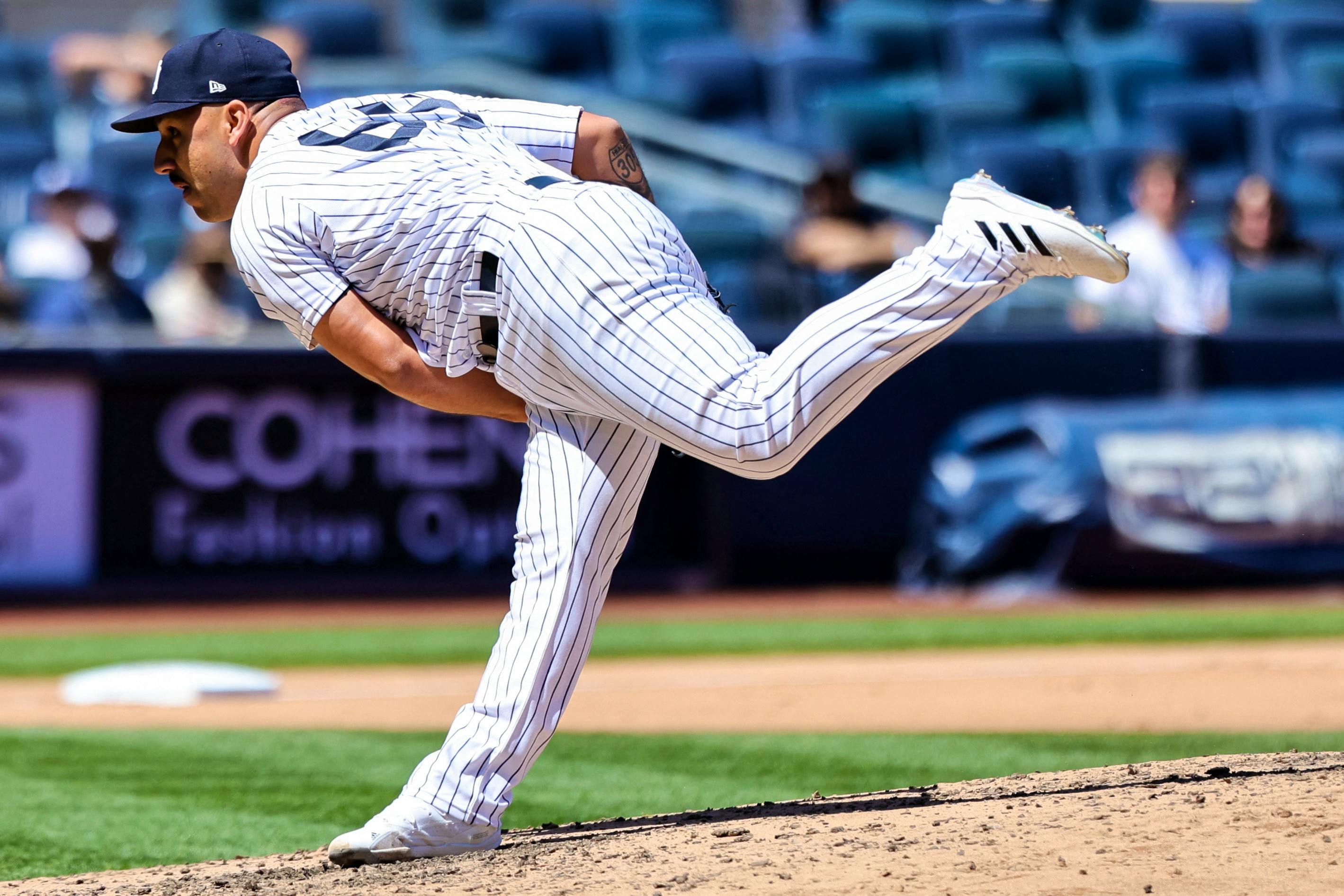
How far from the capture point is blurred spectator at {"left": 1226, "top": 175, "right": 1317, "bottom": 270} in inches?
397

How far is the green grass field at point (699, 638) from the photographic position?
24.5 ft

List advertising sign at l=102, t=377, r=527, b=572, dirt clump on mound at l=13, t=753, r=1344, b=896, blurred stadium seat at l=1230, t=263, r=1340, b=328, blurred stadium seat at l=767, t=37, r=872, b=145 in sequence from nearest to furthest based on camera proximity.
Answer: dirt clump on mound at l=13, t=753, r=1344, b=896
advertising sign at l=102, t=377, r=527, b=572
blurred stadium seat at l=1230, t=263, r=1340, b=328
blurred stadium seat at l=767, t=37, r=872, b=145

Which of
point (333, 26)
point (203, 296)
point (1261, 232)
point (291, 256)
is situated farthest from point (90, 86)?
point (291, 256)

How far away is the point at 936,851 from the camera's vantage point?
9.36 feet

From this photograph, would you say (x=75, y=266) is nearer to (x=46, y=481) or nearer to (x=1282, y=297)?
(x=46, y=481)

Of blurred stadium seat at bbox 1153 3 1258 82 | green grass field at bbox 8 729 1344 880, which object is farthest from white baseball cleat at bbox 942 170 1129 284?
blurred stadium seat at bbox 1153 3 1258 82

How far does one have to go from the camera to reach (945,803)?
3.34m

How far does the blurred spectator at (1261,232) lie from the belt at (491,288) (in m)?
7.84

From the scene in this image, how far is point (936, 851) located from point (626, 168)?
1.41 meters

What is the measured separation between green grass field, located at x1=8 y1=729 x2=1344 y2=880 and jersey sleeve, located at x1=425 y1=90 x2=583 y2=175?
1498 millimetres

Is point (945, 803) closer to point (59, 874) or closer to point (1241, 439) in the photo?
point (59, 874)

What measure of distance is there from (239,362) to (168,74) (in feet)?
19.4

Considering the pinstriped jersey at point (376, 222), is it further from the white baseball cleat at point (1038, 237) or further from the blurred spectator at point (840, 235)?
the blurred spectator at point (840, 235)

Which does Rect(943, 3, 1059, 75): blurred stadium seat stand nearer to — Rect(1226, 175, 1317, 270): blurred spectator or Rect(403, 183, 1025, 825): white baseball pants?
Rect(1226, 175, 1317, 270): blurred spectator
